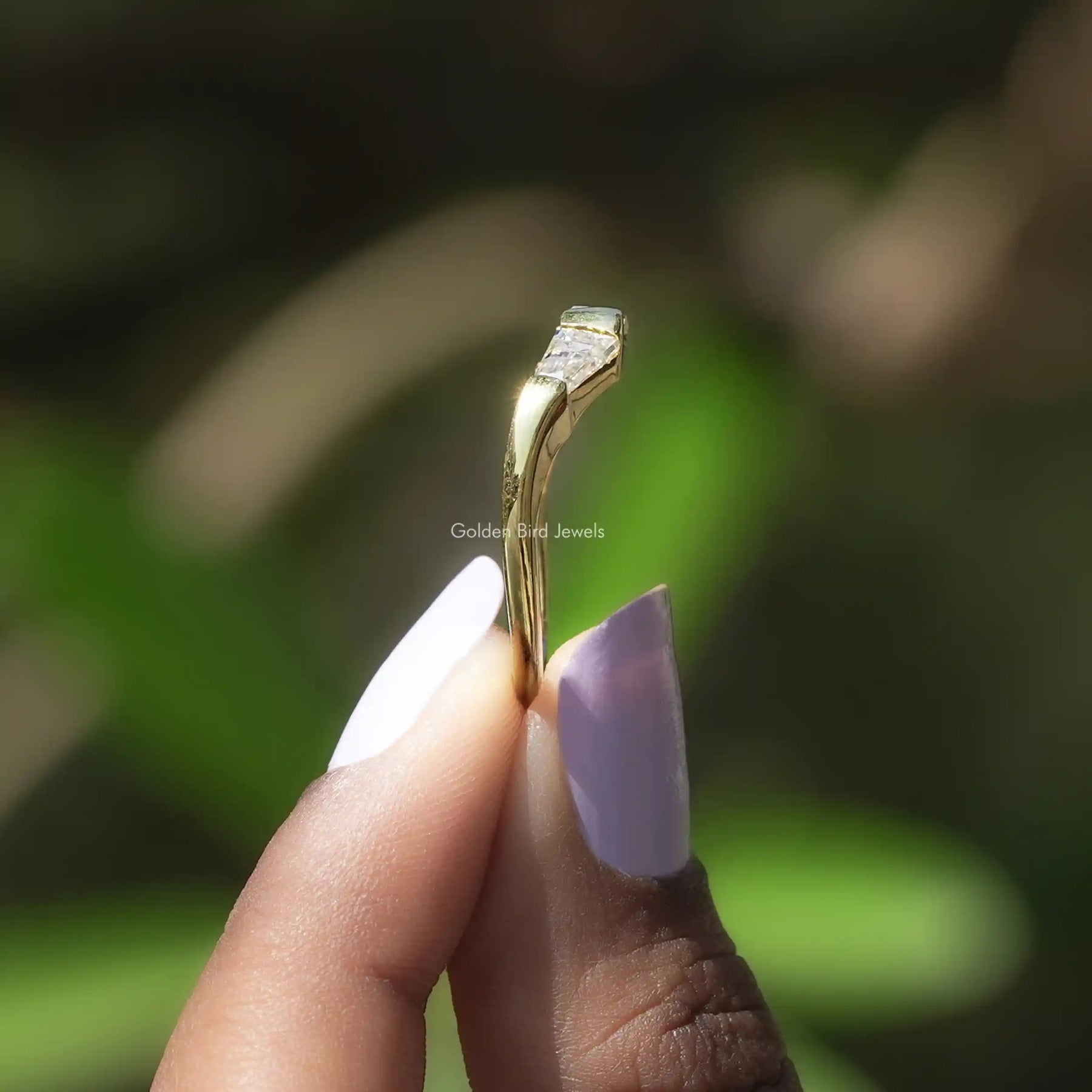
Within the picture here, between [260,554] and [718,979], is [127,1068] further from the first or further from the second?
[718,979]

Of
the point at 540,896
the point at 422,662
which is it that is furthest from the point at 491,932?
the point at 422,662

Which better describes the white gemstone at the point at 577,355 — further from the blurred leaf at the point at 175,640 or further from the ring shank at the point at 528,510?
the blurred leaf at the point at 175,640

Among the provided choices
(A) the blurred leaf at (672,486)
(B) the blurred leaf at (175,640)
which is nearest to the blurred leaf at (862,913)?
(A) the blurred leaf at (672,486)

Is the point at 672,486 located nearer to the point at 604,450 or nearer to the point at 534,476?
the point at 604,450

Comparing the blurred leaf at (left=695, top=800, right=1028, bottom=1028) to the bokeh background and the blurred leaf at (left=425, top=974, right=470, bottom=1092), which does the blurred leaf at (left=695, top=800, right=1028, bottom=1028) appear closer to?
the bokeh background

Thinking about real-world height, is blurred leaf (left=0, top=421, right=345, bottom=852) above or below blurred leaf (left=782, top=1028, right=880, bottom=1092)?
above

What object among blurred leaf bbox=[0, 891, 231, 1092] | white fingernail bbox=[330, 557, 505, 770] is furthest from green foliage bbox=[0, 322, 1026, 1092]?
white fingernail bbox=[330, 557, 505, 770]
